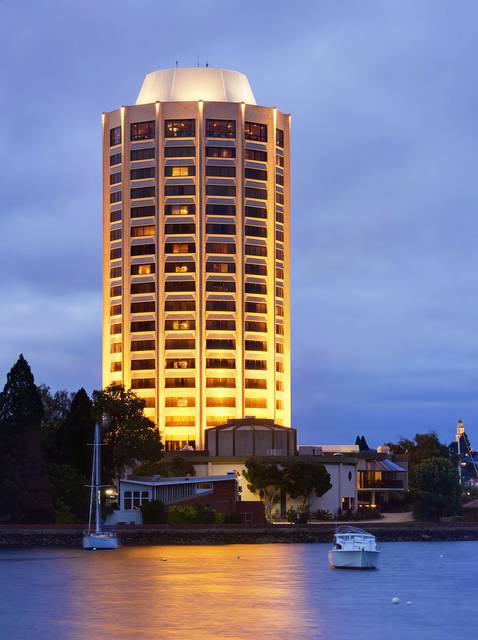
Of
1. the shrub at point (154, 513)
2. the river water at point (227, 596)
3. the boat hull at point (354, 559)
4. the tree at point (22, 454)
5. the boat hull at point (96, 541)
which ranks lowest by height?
the river water at point (227, 596)

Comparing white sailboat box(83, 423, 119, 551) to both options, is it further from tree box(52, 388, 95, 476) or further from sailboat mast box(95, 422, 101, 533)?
tree box(52, 388, 95, 476)

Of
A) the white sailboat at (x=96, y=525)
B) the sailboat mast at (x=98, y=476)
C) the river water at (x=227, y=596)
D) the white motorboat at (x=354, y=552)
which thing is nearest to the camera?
the river water at (x=227, y=596)

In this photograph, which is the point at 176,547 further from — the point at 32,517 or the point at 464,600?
the point at 464,600

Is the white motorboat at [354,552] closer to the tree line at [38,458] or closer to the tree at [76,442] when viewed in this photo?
the tree line at [38,458]

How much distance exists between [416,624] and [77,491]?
8357 cm

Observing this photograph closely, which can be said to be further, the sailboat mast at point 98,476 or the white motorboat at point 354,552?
the sailboat mast at point 98,476

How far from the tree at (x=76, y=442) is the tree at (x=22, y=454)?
491 cm

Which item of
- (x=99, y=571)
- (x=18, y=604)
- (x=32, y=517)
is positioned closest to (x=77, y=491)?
(x=32, y=517)

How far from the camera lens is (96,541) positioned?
16200 centimetres

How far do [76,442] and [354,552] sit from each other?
173ft

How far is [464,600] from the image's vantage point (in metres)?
118

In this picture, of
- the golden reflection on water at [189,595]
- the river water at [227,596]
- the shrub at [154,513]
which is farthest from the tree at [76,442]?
the golden reflection on water at [189,595]

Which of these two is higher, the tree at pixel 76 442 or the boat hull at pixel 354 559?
the tree at pixel 76 442

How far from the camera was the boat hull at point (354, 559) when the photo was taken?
139250 millimetres
